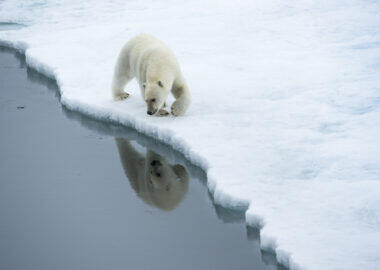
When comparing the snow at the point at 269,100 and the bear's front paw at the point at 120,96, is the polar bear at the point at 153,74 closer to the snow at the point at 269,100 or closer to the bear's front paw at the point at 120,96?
the bear's front paw at the point at 120,96

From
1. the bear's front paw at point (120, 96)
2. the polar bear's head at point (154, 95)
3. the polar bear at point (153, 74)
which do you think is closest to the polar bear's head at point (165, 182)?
the polar bear's head at point (154, 95)

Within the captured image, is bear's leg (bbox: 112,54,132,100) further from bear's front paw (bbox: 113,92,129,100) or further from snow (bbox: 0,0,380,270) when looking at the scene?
snow (bbox: 0,0,380,270)

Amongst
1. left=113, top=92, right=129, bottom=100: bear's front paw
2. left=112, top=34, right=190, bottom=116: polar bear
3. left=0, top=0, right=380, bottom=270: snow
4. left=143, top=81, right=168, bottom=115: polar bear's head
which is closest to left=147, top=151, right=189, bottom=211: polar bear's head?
left=0, top=0, right=380, bottom=270: snow

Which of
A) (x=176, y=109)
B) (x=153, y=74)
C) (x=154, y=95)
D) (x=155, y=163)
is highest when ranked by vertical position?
(x=153, y=74)

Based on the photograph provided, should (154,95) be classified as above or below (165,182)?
above

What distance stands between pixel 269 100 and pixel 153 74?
1.36 metres

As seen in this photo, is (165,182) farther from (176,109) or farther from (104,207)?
(176,109)

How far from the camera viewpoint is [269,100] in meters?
5.90

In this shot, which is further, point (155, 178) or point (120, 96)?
point (120, 96)

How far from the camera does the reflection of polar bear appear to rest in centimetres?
431

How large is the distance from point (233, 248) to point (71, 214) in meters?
1.27

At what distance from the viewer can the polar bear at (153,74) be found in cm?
531

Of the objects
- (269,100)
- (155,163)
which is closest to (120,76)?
(155,163)

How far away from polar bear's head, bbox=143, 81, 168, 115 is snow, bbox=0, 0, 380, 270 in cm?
17
